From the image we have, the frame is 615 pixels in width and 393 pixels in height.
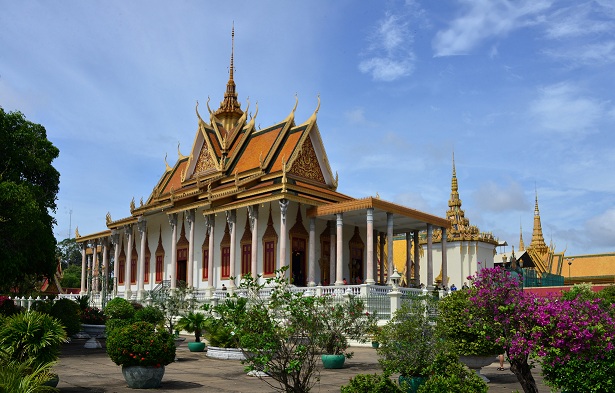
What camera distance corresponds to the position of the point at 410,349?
9219 mm

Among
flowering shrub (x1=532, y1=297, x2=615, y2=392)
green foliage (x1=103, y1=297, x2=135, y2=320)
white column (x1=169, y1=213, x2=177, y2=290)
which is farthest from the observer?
white column (x1=169, y1=213, x2=177, y2=290)

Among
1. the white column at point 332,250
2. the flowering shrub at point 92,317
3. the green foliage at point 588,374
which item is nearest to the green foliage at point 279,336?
the green foliage at point 588,374

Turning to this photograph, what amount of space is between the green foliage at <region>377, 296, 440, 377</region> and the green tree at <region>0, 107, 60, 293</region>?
10.7 m

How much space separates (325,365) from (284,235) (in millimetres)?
12627

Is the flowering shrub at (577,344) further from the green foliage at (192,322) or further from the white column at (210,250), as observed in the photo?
the white column at (210,250)

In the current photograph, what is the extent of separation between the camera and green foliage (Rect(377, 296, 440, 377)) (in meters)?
9.12

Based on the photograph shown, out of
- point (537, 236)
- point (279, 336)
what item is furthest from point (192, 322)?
point (537, 236)

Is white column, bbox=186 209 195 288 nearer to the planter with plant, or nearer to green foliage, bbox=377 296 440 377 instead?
the planter with plant

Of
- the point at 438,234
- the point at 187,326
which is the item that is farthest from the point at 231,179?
the point at 438,234

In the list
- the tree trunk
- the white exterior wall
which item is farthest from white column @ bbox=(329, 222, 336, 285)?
the tree trunk

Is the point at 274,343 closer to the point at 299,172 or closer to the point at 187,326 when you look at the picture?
the point at 187,326

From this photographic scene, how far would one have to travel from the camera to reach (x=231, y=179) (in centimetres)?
3206

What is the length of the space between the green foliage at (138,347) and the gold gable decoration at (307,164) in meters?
19.4

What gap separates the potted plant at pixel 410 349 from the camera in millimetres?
9039
